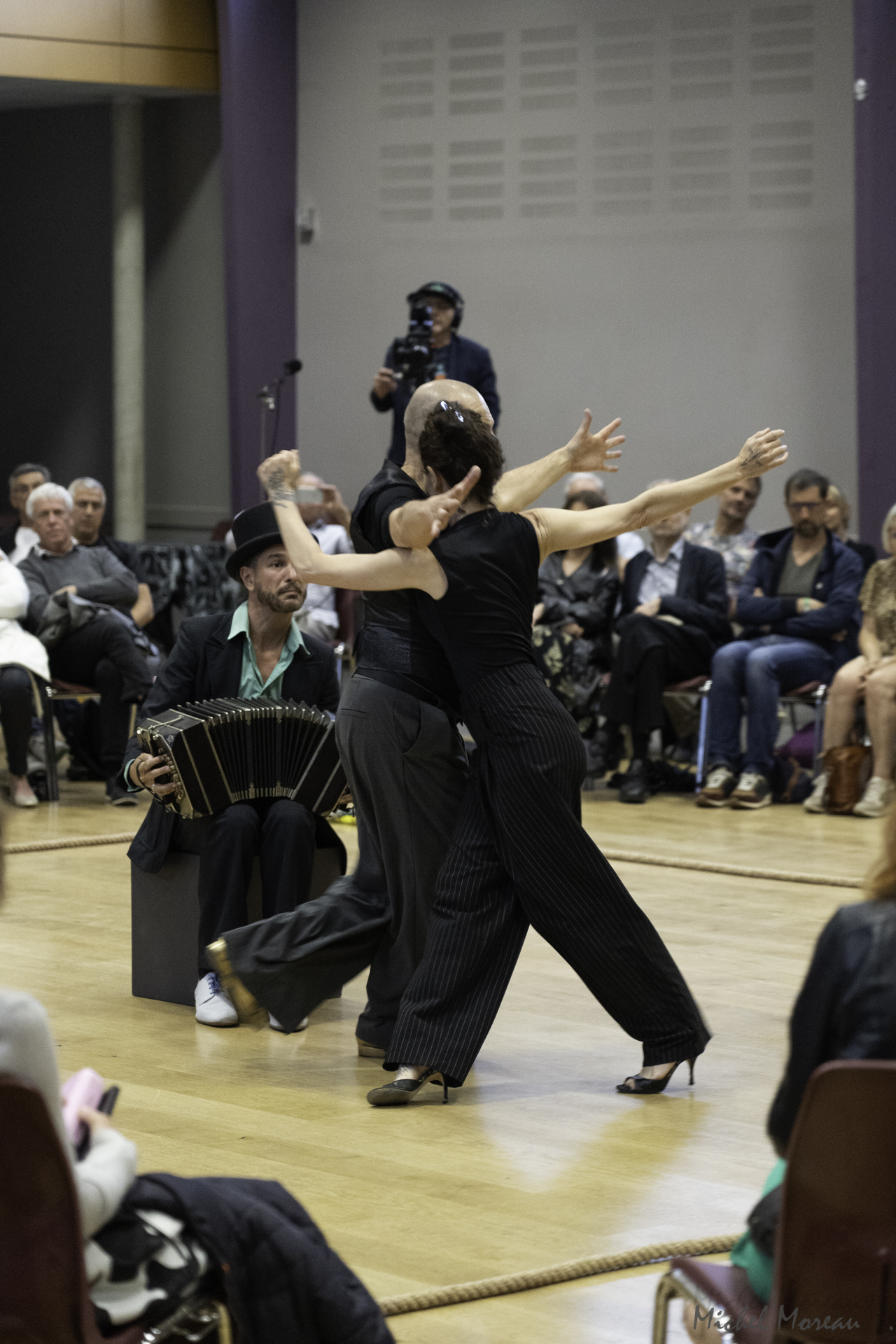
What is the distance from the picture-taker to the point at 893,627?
7.05 meters

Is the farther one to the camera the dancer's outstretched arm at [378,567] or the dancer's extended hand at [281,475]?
the dancer's extended hand at [281,475]

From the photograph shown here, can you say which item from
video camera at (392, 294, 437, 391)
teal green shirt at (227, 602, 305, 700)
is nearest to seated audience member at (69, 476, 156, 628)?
video camera at (392, 294, 437, 391)

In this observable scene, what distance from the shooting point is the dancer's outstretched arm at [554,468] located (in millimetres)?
3936

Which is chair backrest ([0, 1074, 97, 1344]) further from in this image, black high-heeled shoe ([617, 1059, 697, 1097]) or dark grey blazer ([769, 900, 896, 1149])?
black high-heeled shoe ([617, 1059, 697, 1097])

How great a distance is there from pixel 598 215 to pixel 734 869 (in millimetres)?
5229

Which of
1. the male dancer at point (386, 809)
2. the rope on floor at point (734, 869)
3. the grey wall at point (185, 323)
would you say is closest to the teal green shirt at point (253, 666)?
the male dancer at point (386, 809)

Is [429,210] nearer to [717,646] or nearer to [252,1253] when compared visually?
[717,646]

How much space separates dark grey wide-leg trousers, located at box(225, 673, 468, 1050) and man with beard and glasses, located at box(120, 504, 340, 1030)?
331 mm

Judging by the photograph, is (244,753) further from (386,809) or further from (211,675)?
(386,809)

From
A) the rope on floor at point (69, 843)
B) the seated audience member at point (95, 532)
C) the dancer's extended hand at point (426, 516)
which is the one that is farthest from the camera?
the seated audience member at point (95, 532)

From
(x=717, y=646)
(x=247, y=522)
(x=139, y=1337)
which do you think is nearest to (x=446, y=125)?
(x=717, y=646)

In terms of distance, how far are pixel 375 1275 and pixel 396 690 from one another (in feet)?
4.65

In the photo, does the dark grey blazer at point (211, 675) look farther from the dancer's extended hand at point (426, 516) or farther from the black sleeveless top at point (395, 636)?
the dancer's extended hand at point (426, 516)

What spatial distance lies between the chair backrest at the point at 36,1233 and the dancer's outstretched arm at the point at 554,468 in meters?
2.30
